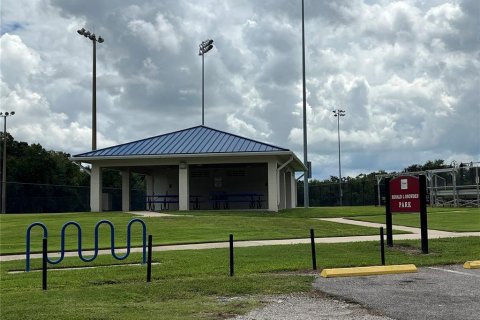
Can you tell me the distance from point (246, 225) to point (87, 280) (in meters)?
12.4

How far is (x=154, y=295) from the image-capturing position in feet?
28.4

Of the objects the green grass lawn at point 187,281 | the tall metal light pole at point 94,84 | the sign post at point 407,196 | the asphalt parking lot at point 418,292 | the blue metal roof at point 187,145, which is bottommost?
the asphalt parking lot at point 418,292

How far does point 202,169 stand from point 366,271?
94.8 feet

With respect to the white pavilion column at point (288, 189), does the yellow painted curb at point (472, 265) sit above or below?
below

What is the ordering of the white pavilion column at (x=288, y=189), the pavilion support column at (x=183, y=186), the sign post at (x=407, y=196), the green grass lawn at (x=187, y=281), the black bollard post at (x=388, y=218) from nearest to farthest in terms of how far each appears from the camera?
1. the green grass lawn at (x=187, y=281)
2. the sign post at (x=407, y=196)
3. the black bollard post at (x=388, y=218)
4. the pavilion support column at (x=183, y=186)
5. the white pavilion column at (x=288, y=189)

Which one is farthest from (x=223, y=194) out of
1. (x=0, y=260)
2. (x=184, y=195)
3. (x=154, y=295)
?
(x=154, y=295)

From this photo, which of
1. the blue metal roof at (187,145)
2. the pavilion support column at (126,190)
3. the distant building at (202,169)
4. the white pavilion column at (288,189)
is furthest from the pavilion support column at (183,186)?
the white pavilion column at (288,189)

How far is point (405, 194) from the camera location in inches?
588

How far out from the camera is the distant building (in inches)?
1245

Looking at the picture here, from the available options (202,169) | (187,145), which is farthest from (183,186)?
(202,169)

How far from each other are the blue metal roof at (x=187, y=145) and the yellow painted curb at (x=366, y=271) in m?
19.9

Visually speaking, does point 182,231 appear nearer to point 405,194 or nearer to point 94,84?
point 405,194

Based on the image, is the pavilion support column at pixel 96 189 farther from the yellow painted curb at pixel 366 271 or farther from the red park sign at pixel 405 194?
the yellow painted curb at pixel 366 271

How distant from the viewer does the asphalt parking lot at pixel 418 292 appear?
7.26 meters
